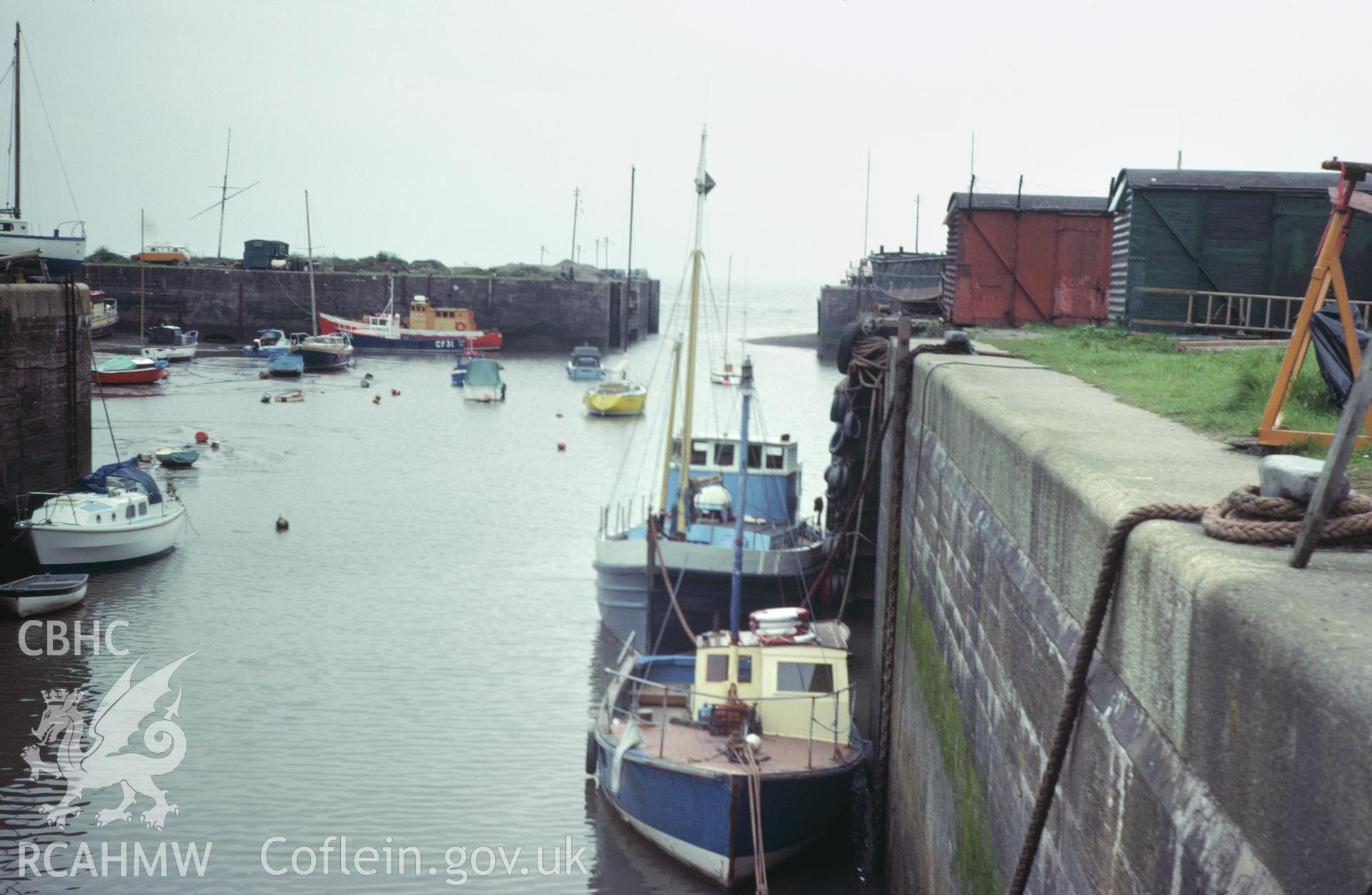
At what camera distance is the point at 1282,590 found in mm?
3016

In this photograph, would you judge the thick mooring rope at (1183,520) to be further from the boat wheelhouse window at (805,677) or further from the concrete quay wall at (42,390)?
the concrete quay wall at (42,390)

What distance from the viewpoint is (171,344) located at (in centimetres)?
7500

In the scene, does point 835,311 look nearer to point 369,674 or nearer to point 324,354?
point 324,354

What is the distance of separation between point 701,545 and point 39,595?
11170 mm

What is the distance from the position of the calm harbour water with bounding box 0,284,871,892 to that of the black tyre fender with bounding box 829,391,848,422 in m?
5.56

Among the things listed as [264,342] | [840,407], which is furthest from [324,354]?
[840,407]

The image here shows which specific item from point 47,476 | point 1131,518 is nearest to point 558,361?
point 47,476

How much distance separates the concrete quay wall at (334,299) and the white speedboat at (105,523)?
2422 inches

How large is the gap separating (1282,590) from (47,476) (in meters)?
25.2

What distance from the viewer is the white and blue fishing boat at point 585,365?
236ft

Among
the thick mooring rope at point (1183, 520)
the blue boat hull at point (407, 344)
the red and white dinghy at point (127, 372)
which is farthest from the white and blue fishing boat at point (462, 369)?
the thick mooring rope at point (1183, 520)

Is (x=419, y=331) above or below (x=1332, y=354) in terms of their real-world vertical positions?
below

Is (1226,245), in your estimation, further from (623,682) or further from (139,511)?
(139,511)

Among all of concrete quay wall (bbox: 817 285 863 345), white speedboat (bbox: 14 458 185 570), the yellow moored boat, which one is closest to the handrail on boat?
white speedboat (bbox: 14 458 185 570)
